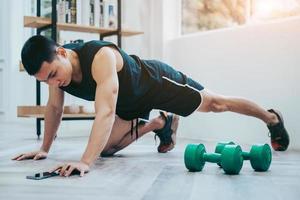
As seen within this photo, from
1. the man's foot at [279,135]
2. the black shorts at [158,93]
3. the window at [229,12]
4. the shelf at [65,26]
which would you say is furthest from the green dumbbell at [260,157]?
the shelf at [65,26]

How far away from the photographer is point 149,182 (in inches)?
55.2

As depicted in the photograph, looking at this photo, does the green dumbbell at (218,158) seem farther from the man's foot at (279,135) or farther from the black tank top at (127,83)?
the man's foot at (279,135)

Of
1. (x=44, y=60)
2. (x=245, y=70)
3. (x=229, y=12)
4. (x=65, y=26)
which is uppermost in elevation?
(x=229, y=12)

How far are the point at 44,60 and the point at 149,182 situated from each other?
52cm

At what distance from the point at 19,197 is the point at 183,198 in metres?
0.42

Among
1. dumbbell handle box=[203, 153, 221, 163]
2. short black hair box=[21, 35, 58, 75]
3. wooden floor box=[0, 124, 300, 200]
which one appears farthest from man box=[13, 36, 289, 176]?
dumbbell handle box=[203, 153, 221, 163]

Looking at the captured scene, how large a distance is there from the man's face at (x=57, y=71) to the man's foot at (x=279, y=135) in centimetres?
110

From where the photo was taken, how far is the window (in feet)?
8.46

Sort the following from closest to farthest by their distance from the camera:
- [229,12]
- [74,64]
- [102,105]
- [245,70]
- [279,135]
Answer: [102,105]
[74,64]
[279,135]
[245,70]
[229,12]

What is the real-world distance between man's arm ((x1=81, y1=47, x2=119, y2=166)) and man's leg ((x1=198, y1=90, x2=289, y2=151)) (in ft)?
1.98

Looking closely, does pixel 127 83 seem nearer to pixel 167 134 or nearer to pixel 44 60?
pixel 44 60

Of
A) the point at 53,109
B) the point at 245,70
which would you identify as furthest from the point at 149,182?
the point at 245,70

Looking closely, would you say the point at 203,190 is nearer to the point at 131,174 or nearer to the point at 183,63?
the point at 131,174

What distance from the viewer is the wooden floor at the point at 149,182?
47.8 inches
